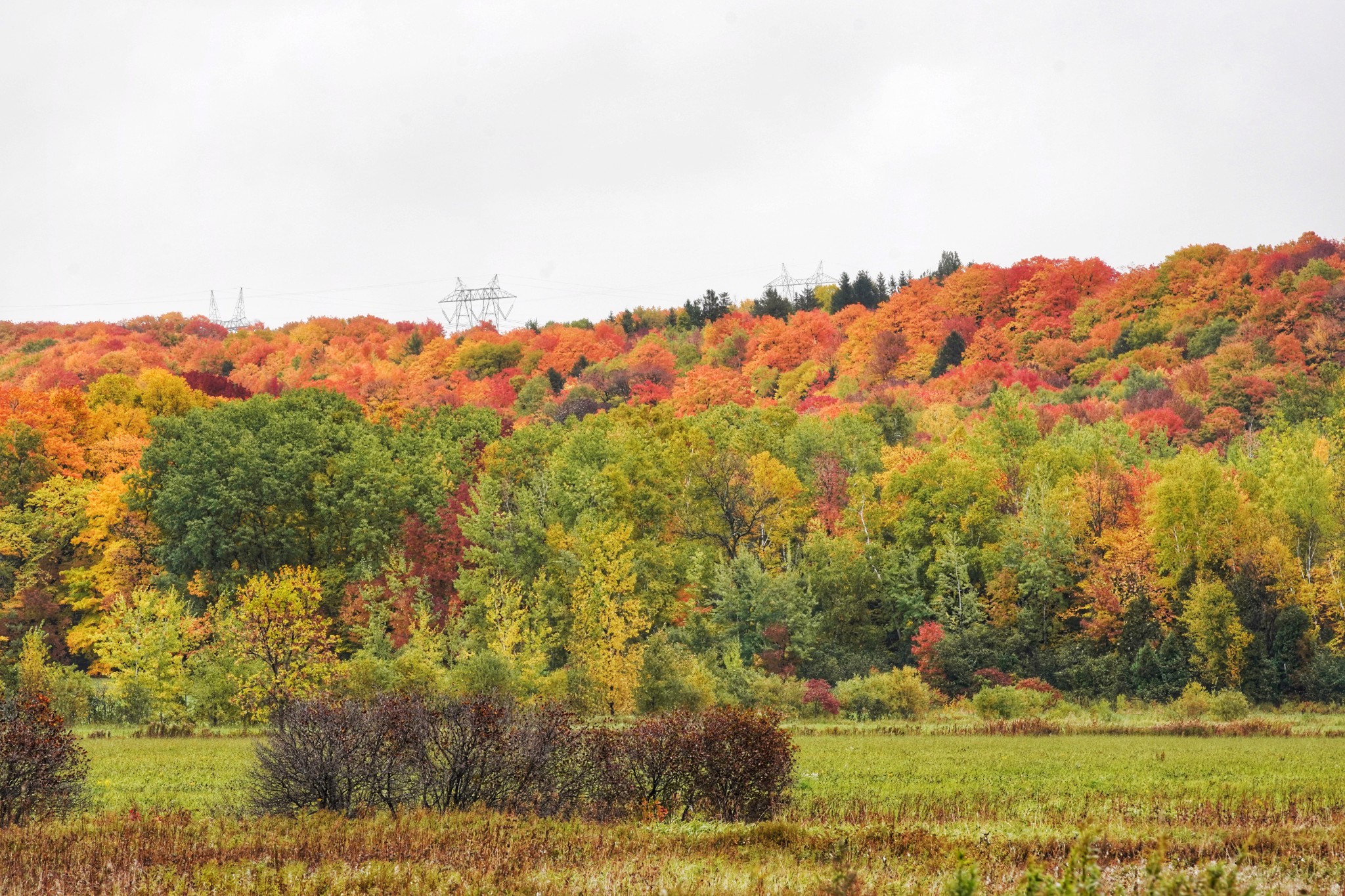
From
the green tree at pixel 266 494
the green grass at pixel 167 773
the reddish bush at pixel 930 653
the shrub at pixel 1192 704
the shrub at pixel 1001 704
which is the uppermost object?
the green tree at pixel 266 494

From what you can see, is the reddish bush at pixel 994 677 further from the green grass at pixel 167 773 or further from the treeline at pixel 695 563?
the green grass at pixel 167 773

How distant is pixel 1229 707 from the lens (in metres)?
39.6

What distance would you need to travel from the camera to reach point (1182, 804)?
63.5 feet

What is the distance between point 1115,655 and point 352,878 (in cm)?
3983

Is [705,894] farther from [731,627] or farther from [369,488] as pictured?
[369,488]

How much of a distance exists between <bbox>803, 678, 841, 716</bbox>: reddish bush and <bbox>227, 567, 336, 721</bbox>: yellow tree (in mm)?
18339

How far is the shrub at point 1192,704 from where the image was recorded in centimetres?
4009

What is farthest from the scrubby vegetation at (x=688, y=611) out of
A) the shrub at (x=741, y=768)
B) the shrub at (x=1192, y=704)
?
the shrub at (x=1192, y=704)

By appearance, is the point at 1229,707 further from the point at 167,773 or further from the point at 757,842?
the point at 167,773

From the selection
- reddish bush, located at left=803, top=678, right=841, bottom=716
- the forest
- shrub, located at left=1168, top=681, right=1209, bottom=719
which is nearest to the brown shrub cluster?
the forest

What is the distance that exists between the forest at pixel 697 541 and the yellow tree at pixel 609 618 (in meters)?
0.15

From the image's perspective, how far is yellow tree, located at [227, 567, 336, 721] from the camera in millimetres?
41562

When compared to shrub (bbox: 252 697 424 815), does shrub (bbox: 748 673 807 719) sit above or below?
below

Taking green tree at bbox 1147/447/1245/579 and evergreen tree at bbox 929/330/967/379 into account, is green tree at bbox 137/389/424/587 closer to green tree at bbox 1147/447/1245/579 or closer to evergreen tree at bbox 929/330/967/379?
green tree at bbox 1147/447/1245/579
